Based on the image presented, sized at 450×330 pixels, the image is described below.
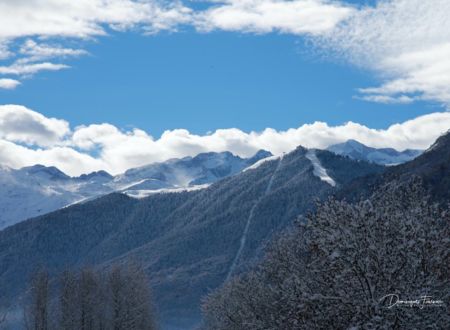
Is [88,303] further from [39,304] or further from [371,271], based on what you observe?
[371,271]

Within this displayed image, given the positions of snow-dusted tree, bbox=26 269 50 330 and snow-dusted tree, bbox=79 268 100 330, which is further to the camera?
snow-dusted tree, bbox=79 268 100 330

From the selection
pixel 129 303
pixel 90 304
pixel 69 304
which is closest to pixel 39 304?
pixel 69 304

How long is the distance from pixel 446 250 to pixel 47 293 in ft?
303

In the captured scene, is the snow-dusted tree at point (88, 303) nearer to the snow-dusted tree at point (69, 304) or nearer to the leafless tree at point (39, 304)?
the snow-dusted tree at point (69, 304)

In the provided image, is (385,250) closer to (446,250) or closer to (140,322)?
(446,250)

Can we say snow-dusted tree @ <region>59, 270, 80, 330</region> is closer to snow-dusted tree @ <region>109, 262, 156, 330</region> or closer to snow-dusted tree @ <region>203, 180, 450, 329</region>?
snow-dusted tree @ <region>109, 262, 156, 330</region>

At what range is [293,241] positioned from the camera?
64188 millimetres

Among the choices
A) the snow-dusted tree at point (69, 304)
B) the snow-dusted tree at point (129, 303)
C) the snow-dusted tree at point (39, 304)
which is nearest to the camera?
the snow-dusted tree at point (39, 304)

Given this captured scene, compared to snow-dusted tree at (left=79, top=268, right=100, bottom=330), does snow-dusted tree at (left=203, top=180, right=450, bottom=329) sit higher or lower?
higher

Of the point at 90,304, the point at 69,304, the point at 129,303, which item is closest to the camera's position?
the point at 69,304

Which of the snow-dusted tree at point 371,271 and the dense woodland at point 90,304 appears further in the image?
the dense woodland at point 90,304

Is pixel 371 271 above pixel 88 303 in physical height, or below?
above

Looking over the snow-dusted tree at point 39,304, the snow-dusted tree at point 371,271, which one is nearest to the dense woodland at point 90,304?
the snow-dusted tree at point 39,304

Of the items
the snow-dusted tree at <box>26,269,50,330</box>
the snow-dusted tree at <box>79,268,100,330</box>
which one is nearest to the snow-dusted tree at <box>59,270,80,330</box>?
the snow-dusted tree at <box>79,268,100,330</box>
